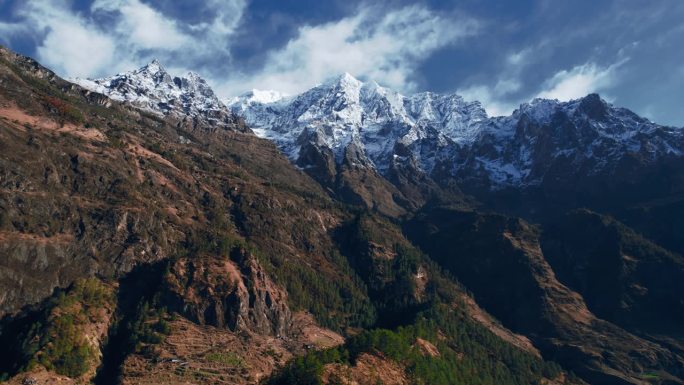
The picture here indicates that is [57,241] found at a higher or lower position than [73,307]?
higher

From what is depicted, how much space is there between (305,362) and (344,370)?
30.2 feet

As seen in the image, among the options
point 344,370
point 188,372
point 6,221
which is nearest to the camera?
point 344,370

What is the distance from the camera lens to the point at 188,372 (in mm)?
159500

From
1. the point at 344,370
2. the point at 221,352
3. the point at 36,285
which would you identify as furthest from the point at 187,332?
the point at 344,370

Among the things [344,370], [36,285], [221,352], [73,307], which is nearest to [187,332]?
[221,352]

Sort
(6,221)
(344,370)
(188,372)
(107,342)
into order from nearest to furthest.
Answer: (344,370) → (188,372) → (107,342) → (6,221)

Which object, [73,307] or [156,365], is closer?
[156,365]

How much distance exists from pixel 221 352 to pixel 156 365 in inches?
808

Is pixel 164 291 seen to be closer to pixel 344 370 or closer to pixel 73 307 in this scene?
pixel 73 307

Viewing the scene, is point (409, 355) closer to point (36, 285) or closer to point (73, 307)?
point (73, 307)

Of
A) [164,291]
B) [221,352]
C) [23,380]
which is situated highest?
[164,291]

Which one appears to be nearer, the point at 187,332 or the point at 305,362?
the point at 305,362

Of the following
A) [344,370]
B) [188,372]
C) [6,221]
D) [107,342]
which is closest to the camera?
[344,370]

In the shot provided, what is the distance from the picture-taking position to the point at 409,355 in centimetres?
16538
